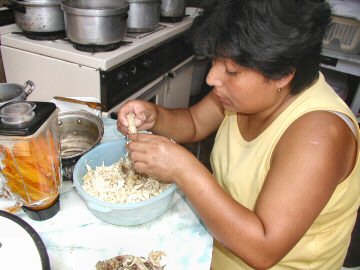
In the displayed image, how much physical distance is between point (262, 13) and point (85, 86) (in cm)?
114

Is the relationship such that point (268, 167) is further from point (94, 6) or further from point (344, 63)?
point (344, 63)

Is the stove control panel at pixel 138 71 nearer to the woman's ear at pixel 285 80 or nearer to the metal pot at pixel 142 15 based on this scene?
the metal pot at pixel 142 15

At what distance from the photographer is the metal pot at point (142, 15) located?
72.2 inches

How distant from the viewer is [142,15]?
1868 millimetres

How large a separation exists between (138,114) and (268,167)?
0.51 m

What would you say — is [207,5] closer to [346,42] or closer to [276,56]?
[276,56]

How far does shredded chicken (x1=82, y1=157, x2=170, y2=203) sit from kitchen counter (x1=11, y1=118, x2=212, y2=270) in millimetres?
73

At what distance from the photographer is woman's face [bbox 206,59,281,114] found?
885mm

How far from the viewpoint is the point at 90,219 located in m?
0.94

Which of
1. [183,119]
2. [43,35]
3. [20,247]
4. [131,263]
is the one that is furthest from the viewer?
[43,35]

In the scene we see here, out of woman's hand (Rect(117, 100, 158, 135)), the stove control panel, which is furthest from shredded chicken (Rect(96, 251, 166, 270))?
the stove control panel

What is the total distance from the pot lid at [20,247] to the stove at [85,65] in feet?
3.28

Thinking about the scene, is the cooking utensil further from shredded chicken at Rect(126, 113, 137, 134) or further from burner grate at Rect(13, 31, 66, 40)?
burner grate at Rect(13, 31, 66, 40)

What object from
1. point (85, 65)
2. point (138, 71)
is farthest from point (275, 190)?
point (138, 71)
